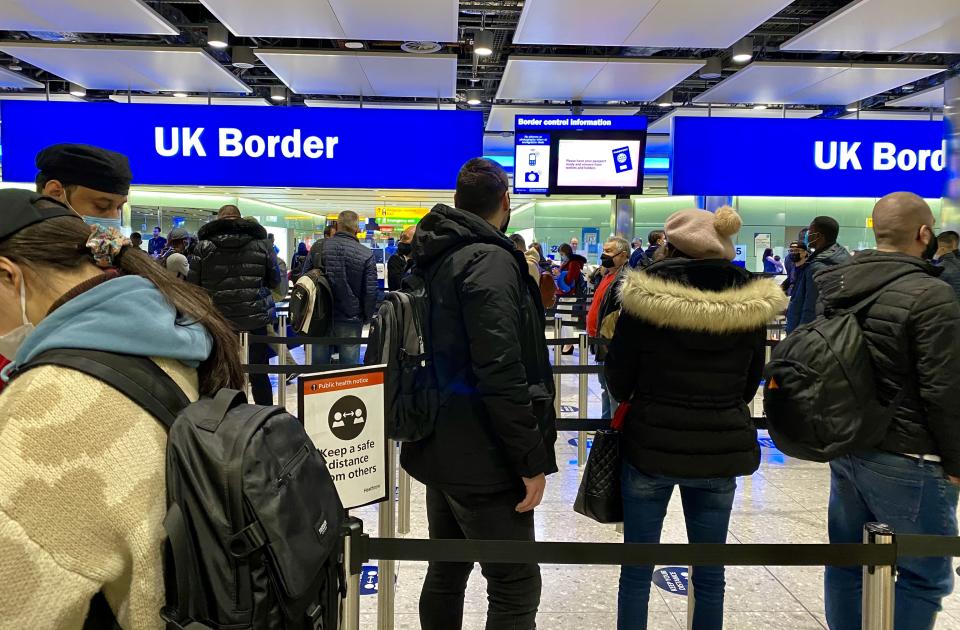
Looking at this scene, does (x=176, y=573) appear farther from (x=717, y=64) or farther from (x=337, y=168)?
(x=717, y=64)

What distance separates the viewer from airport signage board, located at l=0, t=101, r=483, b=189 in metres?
6.28

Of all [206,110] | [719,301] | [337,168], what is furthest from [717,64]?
[719,301]

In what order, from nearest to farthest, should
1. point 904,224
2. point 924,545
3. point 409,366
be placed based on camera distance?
1. point 924,545
2. point 409,366
3. point 904,224

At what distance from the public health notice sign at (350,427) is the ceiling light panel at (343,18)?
4998mm

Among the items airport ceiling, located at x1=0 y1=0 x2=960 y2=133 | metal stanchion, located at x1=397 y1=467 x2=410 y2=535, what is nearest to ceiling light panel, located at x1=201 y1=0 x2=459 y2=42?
airport ceiling, located at x1=0 y1=0 x2=960 y2=133

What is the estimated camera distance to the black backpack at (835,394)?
229 centimetres

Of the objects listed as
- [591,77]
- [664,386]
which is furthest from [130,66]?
[664,386]

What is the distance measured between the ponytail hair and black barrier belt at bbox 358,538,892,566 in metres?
0.76

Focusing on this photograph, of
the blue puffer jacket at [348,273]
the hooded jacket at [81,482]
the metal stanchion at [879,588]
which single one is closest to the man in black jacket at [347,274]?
the blue puffer jacket at [348,273]

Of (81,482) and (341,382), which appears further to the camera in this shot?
(341,382)

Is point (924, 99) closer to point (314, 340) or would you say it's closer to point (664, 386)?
point (314, 340)

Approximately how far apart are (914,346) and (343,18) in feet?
19.1

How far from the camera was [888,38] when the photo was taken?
277 inches

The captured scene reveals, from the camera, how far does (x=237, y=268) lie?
590 centimetres
